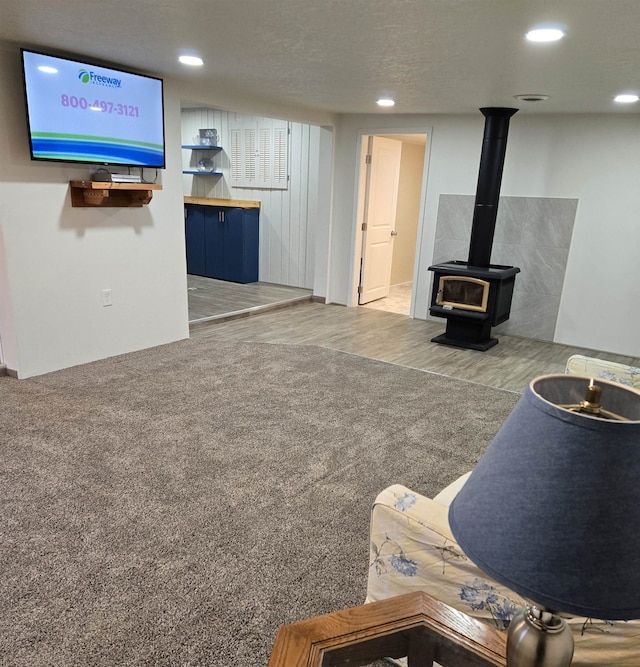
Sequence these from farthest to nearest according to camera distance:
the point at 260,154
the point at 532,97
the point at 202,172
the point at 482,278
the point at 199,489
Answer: the point at 202,172 < the point at 260,154 < the point at 482,278 < the point at 532,97 < the point at 199,489

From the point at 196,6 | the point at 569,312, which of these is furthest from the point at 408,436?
the point at 569,312

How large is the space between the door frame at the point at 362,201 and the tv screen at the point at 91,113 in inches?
104

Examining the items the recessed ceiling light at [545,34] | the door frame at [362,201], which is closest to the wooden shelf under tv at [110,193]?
the door frame at [362,201]

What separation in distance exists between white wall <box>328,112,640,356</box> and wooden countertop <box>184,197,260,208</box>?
2.49m

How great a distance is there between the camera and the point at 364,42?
2760 millimetres

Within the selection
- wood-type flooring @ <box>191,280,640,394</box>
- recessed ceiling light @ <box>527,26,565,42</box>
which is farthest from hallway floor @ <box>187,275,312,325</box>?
recessed ceiling light @ <box>527,26,565,42</box>

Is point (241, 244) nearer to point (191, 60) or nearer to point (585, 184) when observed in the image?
point (191, 60)

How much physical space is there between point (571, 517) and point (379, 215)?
6.14 meters

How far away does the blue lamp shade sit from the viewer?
67cm

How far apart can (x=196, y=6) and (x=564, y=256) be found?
13.8 feet

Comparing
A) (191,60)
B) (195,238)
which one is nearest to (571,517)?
(191,60)

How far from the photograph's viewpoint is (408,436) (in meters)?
3.19

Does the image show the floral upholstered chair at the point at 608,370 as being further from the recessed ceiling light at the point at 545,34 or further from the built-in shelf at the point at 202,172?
the built-in shelf at the point at 202,172

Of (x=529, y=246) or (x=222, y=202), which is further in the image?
(x=222, y=202)
